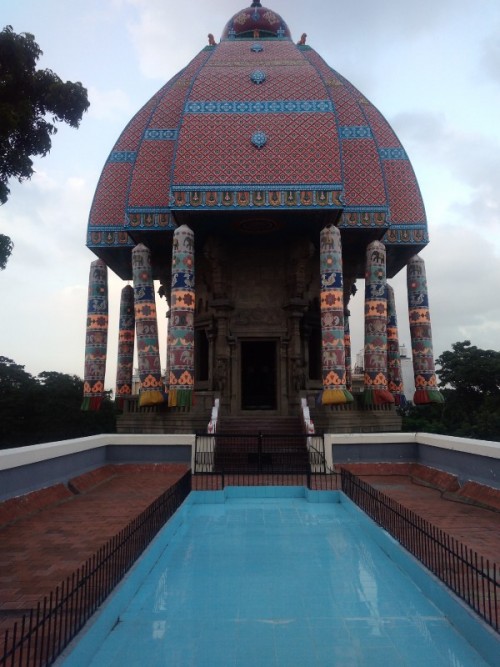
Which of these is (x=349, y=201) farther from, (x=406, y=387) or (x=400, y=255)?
(x=406, y=387)

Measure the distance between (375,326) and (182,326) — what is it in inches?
251

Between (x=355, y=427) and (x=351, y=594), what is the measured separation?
404 inches

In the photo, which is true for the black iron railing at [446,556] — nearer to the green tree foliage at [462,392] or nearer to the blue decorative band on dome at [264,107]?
the blue decorative band on dome at [264,107]

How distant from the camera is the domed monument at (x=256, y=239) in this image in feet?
54.1

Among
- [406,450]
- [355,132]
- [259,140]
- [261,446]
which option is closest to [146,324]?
[261,446]

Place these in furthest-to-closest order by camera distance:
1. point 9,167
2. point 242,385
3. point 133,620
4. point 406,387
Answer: point 406,387 < point 242,385 < point 9,167 < point 133,620

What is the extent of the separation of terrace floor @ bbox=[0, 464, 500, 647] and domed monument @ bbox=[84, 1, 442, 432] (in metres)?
3.57

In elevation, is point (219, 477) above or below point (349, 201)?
below

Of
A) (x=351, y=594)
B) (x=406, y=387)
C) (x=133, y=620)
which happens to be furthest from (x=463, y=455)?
(x=406, y=387)

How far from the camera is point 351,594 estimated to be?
18.5 feet

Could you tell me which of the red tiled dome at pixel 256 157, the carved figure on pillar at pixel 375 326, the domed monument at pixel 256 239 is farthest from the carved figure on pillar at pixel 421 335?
the carved figure on pillar at pixel 375 326

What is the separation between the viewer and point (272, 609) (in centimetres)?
522

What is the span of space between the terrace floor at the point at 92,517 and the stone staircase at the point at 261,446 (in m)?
1.41

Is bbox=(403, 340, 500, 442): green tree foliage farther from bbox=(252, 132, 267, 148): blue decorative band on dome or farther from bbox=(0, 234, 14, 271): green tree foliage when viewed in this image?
bbox=(0, 234, 14, 271): green tree foliage
